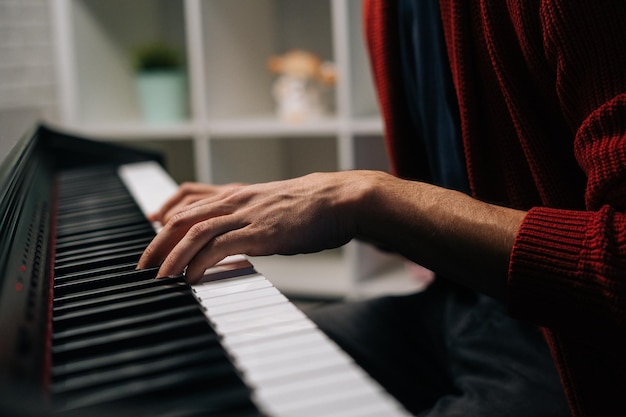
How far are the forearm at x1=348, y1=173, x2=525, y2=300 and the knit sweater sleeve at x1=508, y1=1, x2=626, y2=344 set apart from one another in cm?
3

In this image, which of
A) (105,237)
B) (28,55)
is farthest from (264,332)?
(28,55)

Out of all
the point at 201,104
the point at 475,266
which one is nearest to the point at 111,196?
the point at 475,266

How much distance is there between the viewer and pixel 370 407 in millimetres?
430

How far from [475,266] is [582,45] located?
23 cm

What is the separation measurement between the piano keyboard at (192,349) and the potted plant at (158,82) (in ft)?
5.41

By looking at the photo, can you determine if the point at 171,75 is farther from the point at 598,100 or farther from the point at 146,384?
the point at 146,384

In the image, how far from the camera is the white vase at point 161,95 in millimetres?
2340

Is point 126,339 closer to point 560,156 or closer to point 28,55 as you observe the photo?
point 560,156

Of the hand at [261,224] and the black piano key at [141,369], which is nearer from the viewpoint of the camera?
the black piano key at [141,369]

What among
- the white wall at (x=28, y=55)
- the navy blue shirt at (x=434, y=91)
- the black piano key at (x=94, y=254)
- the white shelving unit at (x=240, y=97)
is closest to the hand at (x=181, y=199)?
the black piano key at (x=94, y=254)

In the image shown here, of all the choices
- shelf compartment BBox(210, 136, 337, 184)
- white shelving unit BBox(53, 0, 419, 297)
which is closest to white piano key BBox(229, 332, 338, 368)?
white shelving unit BBox(53, 0, 419, 297)

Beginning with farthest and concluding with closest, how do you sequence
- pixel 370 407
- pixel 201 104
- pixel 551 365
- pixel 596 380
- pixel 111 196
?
pixel 201 104, pixel 111 196, pixel 551 365, pixel 596 380, pixel 370 407

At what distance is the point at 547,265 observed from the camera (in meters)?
0.66

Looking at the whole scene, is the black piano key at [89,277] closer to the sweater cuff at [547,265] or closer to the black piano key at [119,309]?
the black piano key at [119,309]
